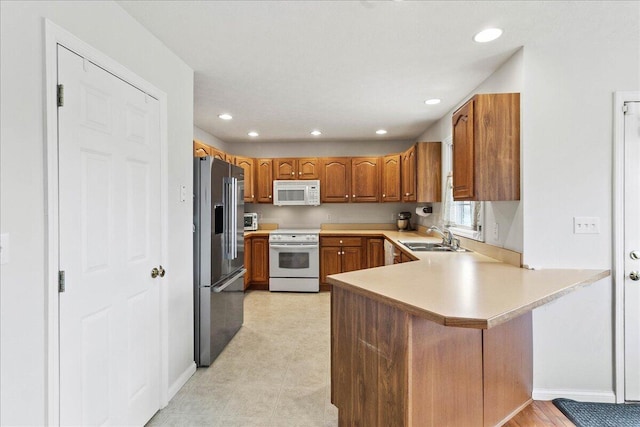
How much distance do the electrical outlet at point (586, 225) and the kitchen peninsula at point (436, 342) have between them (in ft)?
0.89

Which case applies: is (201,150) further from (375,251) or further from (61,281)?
(375,251)

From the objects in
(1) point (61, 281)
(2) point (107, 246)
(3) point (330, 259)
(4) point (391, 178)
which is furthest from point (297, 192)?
(1) point (61, 281)

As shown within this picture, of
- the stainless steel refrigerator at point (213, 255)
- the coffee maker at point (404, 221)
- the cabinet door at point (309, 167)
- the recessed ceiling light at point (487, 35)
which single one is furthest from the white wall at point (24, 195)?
the coffee maker at point (404, 221)

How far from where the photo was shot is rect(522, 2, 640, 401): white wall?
2102 mm

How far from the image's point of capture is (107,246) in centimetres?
162

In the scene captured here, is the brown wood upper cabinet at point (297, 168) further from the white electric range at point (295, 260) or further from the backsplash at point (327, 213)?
the white electric range at point (295, 260)

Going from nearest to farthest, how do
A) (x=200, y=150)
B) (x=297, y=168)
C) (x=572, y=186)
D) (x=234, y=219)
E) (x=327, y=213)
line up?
(x=572, y=186) < (x=234, y=219) < (x=200, y=150) < (x=297, y=168) < (x=327, y=213)

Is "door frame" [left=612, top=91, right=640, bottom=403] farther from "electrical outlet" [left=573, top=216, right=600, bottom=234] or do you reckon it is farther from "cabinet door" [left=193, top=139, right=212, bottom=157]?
"cabinet door" [left=193, top=139, right=212, bottom=157]

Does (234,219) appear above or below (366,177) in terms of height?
below

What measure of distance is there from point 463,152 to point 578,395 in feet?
5.91

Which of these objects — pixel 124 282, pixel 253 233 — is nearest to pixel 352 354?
pixel 124 282

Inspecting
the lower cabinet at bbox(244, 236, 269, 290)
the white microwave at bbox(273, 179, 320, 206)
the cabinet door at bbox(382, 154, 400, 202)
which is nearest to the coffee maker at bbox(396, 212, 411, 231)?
the cabinet door at bbox(382, 154, 400, 202)

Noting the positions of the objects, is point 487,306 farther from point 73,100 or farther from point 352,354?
point 73,100

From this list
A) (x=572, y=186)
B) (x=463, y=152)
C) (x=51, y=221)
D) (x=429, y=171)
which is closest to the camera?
(x=51, y=221)
